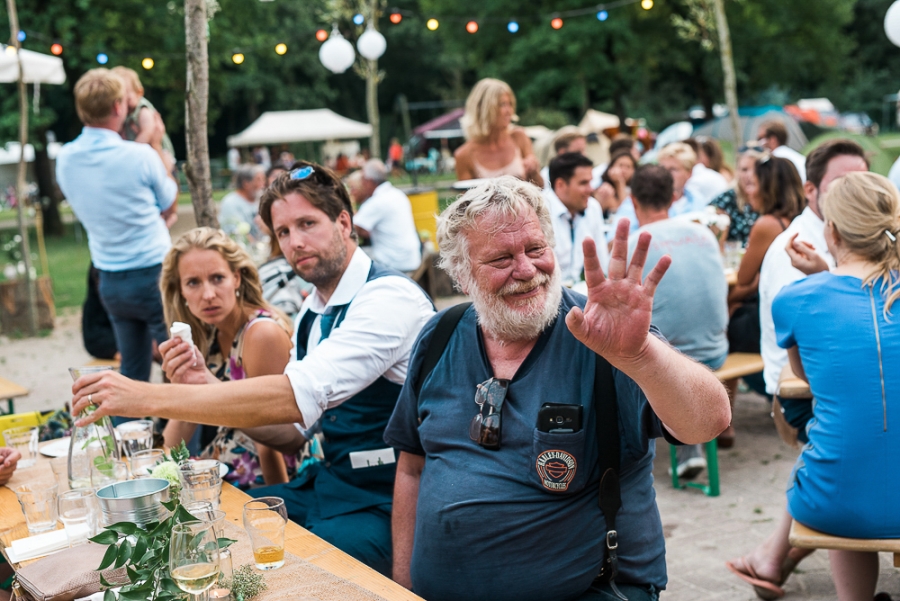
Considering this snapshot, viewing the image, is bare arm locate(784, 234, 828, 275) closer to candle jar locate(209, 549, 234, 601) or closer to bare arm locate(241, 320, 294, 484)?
bare arm locate(241, 320, 294, 484)

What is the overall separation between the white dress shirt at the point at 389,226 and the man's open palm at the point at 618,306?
6.19 metres

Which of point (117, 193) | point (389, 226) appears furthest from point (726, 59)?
point (117, 193)

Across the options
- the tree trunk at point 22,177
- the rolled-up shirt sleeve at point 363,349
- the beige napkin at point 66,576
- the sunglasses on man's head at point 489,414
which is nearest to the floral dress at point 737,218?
the rolled-up shirt sleeve at point 363,349

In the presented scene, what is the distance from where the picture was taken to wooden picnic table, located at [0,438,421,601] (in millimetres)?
1865

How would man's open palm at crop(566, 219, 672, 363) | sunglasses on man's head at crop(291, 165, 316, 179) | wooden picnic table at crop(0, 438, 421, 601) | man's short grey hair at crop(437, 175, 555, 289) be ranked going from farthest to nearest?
sunglasses on man's head at crop(291, 165, 316, 179) < man's short grey hair at crop(437, 175, 555, 289) < wooden picnic table at crop(0, 438, 421, 601) < man's open palm at crop(566, 219, 672, 363)

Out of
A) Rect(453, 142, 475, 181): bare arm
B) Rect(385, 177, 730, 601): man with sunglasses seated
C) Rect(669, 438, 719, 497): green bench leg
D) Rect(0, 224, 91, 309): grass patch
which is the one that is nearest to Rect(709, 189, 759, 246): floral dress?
Rect(453, 142, 475, 181): bare arm

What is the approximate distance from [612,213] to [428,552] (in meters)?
6.35

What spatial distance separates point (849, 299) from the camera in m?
2.74

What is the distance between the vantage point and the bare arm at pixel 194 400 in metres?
2.36

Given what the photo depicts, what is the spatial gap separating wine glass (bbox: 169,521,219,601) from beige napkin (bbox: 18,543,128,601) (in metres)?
0.29

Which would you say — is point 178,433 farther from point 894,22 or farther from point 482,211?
point 894,22

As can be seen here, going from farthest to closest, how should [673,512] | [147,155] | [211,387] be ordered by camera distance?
[147,155]
[673,512]
[211,387]

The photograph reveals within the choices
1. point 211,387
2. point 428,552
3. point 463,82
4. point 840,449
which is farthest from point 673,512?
point 463,82

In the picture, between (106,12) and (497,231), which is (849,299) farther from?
(106,12)
